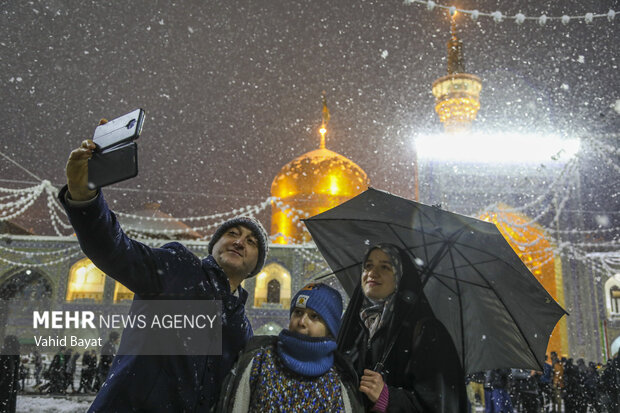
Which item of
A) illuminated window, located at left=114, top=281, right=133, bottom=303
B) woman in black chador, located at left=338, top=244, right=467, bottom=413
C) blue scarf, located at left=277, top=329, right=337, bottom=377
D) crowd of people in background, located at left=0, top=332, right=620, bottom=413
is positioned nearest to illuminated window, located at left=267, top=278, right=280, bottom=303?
illuminated window, located at left=114, top=281, right=133, bottom=303

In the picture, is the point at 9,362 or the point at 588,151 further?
the point at 588,151

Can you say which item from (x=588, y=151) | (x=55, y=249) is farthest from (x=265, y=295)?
(x=588, y=151)

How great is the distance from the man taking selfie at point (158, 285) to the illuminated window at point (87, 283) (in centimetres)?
1934

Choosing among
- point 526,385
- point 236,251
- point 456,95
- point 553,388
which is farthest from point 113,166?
point 456,95

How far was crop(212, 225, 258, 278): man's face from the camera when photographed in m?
2.17

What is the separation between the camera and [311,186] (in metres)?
21.4

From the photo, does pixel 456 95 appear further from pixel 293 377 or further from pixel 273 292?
pixel 293 377

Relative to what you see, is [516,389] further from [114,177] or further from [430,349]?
[114,177]

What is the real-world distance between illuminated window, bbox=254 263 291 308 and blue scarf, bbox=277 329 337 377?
701 inches

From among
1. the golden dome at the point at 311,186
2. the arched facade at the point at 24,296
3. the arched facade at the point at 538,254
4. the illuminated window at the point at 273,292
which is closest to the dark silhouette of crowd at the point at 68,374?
the arched facade at the point at 24,296

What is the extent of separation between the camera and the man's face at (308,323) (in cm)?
202

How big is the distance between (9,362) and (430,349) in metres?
4.53

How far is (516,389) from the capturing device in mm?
9086

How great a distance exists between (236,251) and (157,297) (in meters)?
0.42
